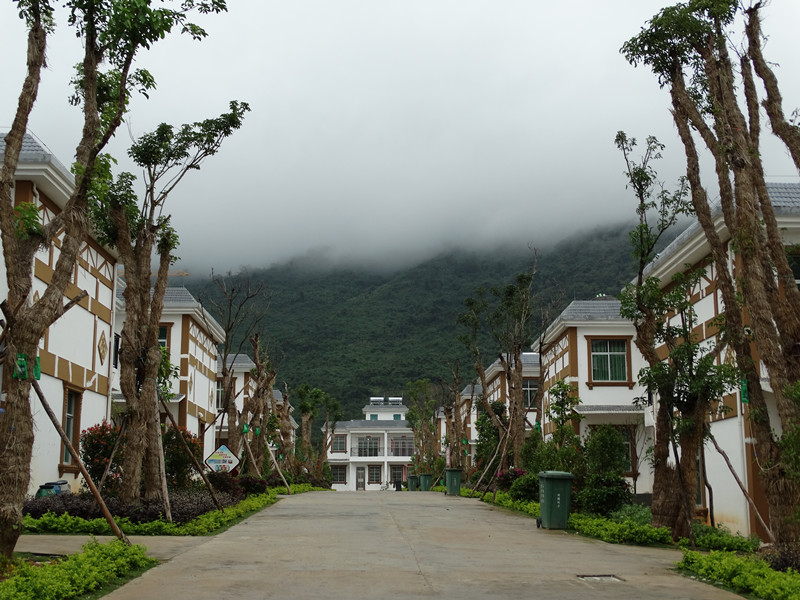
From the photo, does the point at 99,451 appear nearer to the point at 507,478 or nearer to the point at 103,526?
the point at 103,526

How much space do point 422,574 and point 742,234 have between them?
19.0 feet

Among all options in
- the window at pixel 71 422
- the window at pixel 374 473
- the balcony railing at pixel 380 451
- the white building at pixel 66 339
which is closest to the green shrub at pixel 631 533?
the white building at pixel 66 339

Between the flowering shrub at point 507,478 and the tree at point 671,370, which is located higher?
the tree at point 671,370

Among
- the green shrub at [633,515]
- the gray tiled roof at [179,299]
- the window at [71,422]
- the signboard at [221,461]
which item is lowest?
the green shrub at [633,515]

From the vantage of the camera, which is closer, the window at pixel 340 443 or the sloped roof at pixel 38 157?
the sloped roof at pixel 38 157

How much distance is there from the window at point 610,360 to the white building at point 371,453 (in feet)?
191

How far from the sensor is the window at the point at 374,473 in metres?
94.6

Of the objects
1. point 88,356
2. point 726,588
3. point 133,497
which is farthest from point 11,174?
A: point 88,356

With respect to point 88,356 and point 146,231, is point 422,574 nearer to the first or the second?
point 146,231

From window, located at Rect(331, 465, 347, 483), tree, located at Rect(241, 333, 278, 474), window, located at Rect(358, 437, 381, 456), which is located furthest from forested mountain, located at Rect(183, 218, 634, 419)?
tree, located at Rect(241, 333, 278, 474)

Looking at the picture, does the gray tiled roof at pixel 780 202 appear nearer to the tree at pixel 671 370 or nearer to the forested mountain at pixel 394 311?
the tree at pixel 671 370

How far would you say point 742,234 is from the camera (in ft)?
35.4

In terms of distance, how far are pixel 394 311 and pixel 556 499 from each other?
99.1m

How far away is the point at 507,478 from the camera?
2833 centimetres
